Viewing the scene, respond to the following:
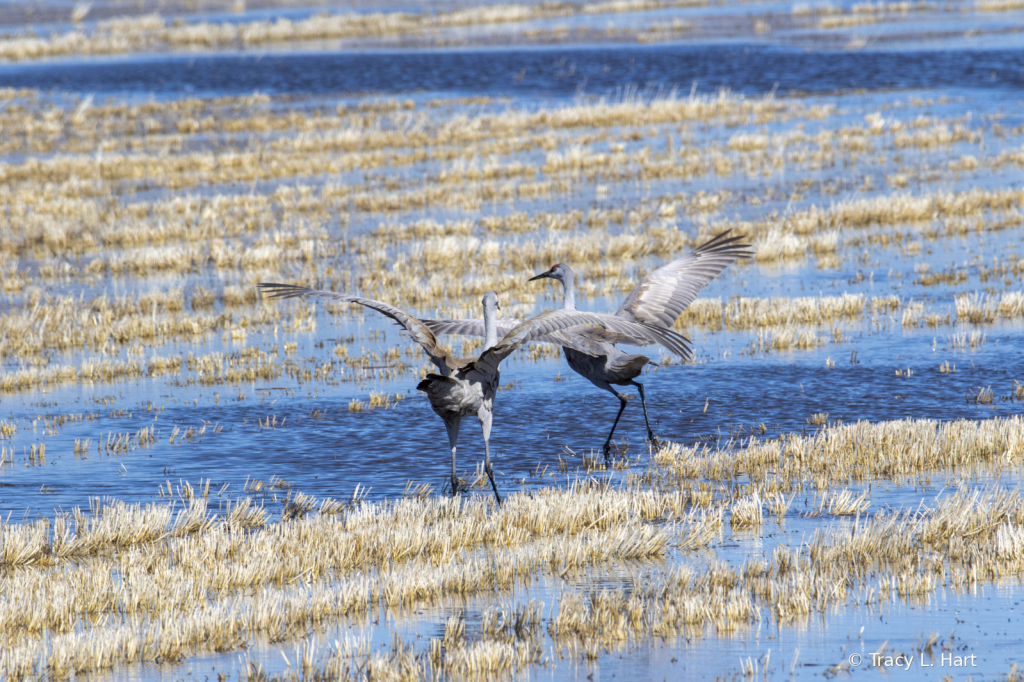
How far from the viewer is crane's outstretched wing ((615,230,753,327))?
11094 mm

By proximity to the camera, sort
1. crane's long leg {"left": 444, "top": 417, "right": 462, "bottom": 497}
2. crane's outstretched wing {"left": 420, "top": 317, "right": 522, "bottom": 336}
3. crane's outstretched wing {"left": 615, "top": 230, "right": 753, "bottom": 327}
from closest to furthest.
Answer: crane's long leg {"left": 444, "top": 417, "right": 462, "bottom": 497}, crane's outstretched wing {"left": 420, "top": 317, "right": 522, "bottom": 336}, crane's outstretched wing {"left": 615, "top": 230, "right": 753, "bottom": 327}

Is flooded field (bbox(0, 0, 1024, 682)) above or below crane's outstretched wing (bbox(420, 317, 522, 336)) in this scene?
below

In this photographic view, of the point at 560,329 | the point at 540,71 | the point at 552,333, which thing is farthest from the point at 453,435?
the point at 540,71

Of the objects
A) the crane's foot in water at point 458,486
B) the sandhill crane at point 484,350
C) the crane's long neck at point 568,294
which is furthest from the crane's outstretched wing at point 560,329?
the crane's long neck at point 568,294

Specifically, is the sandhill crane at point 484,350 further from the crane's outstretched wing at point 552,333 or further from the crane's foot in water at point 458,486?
the crane's outstretched wing at point 552,333

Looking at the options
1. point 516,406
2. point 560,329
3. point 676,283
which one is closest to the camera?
point 560,329

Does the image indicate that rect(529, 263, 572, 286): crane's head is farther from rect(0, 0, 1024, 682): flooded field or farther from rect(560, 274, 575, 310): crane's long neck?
rect(0, 0, 1024, 682): flooded field

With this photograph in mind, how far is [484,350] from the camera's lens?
852cm

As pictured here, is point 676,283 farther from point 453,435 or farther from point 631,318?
point 453,435

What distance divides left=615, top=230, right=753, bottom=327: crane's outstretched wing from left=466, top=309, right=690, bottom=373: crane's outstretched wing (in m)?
2.19

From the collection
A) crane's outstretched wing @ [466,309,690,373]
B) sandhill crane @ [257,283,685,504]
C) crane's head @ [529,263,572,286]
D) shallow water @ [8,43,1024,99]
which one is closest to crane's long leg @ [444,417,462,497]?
sandhill crane @ [257,283,685,504]

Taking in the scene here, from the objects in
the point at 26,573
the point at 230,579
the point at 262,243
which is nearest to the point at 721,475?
the point at 230,579

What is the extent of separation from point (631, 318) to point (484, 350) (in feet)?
6.98

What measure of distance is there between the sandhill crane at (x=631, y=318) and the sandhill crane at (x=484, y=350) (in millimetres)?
1065
